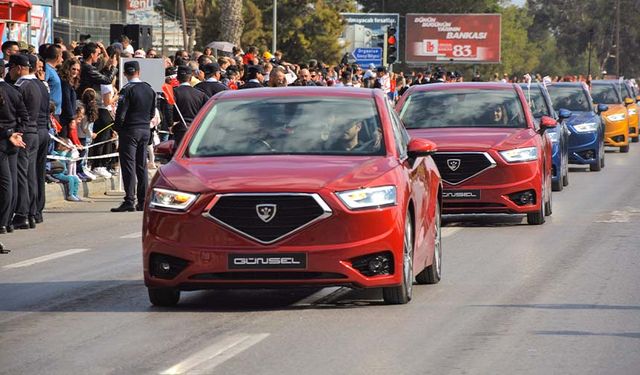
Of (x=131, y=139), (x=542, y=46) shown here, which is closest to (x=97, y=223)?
(x=131, y=139)

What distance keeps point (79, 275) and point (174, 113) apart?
10035mm

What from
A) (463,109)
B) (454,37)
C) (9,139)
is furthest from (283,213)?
(454,37)

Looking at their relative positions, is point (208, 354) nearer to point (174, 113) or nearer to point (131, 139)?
point (131, 139)

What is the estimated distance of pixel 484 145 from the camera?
61.7 feet

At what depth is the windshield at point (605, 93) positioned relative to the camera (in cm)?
4088

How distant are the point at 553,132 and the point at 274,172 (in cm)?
1421

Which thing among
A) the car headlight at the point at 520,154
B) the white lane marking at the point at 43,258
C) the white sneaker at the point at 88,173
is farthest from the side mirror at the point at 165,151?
the white sneaker at the point at 88,173

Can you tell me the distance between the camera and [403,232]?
38.2 ft

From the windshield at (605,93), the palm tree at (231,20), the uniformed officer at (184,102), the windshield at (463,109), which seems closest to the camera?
the windshield at (463,109)

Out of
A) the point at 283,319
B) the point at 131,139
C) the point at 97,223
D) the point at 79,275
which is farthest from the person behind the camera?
the point at 131,139

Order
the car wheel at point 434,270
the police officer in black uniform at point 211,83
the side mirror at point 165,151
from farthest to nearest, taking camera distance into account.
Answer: the police officer in black uniform at point 211,83, the car wheel at point 434,270, the side mirror at point 165,151

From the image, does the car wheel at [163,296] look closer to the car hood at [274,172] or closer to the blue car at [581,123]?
the car hood at [274,172]

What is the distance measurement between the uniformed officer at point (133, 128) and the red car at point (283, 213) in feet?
31.3

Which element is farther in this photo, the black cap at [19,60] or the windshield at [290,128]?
the black cap at [19,60]
